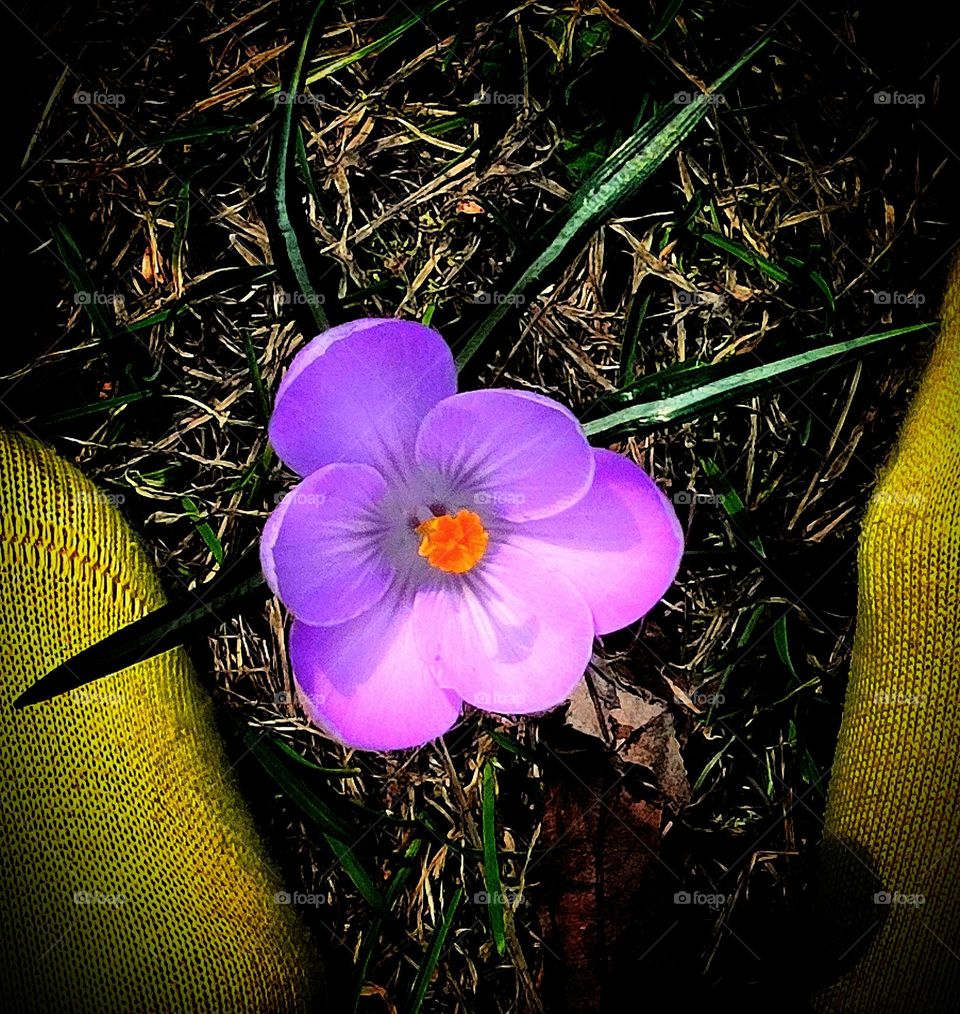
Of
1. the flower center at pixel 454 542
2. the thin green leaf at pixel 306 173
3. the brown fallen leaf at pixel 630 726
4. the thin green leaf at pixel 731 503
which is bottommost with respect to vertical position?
the brown fallen leaf at pixel 630 726

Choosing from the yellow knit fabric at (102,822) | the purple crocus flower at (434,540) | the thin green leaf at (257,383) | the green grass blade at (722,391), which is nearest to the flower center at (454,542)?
the purple crocus flower at (434,540)

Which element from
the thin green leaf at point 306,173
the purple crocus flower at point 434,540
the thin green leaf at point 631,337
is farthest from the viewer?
the thin green leaf at point 631,337

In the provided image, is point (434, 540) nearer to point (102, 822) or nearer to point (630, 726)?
point (630, 726)

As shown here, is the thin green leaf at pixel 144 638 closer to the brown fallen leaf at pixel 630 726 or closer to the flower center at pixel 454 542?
the flower center at pixel 454 542

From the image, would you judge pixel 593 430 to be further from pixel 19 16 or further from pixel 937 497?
pixel 19 16

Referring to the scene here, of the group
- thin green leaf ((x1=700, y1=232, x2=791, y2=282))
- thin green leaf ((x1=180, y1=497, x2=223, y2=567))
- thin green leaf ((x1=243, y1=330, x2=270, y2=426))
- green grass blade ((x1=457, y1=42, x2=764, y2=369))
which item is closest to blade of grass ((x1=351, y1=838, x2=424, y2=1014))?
thin green leaf ((x1=180, y1=497, x2=223, y2=567))

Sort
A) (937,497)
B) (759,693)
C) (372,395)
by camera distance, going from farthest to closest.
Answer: (759,693) < (937,497) < (372,395)

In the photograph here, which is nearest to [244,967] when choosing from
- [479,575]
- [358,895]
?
[358,895]
